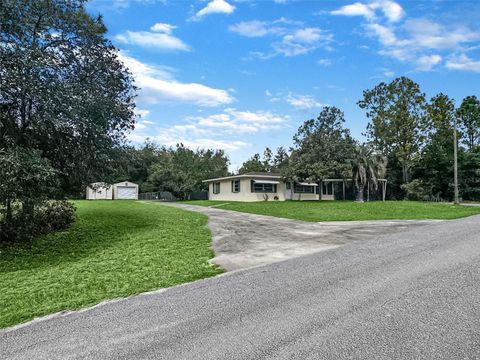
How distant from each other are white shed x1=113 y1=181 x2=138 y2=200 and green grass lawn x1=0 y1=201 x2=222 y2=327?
89.8 feet

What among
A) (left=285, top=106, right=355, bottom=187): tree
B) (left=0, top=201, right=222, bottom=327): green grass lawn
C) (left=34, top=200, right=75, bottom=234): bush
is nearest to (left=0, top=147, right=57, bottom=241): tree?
(left=0, top=201, right=222, bottom=327): green grass lawn

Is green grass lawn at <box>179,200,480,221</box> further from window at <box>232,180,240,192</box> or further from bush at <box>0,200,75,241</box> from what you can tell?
window at <box>232,180,240,192</box>

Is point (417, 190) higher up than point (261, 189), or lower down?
lower down

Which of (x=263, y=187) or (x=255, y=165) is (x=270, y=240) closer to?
(x=263, y=187)

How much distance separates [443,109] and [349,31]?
29.1 metres

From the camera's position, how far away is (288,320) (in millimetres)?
3629

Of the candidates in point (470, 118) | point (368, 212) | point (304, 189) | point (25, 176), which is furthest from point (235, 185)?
point (470, 118)

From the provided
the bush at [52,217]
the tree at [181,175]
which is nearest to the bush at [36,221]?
the bush at [52,217]

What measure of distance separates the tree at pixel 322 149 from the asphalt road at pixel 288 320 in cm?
1962

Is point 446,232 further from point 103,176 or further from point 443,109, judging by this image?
point 443,109

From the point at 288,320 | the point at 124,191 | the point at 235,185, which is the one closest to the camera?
the point at 288,320

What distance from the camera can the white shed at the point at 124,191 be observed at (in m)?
37.7

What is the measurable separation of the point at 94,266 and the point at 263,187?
862 inches

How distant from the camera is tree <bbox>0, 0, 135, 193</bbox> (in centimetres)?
795
